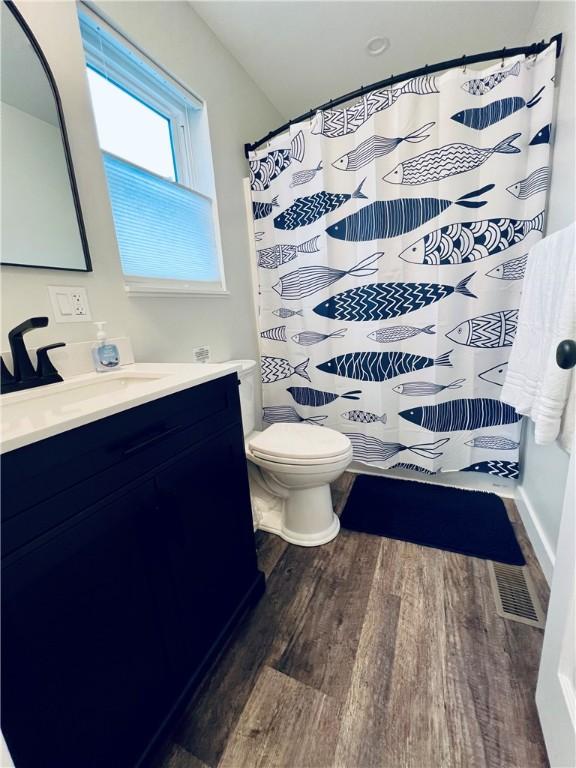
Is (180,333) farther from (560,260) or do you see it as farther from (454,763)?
(454,763)

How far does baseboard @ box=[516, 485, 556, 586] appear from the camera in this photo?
1200 mm

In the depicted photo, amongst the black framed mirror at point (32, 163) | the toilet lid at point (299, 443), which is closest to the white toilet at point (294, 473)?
the toilet lid at point (299, 443)

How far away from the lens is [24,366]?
86cm

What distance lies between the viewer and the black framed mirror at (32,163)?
0.85 meters

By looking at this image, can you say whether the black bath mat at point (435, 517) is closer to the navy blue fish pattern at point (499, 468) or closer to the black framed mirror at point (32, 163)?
the navy blue fish pattern at point (499, 468)

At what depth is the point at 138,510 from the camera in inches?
27.2

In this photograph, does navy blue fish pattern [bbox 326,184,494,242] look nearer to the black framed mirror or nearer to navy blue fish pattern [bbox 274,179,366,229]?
navy blue fish pattern [bbox 274,179,366,229]

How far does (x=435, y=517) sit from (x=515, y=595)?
1.47ft

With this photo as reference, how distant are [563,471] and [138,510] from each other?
→ 4.73 ft

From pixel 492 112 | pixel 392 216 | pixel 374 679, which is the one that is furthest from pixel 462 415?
pixel 492 112

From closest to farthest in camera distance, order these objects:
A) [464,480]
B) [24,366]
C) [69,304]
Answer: [24,366] → [69,304] → [464,480]

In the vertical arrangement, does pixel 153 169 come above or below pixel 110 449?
above

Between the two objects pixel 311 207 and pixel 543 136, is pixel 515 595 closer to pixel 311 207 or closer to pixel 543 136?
pixel 543 136

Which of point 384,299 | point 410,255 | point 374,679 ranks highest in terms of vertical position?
point 410,255
